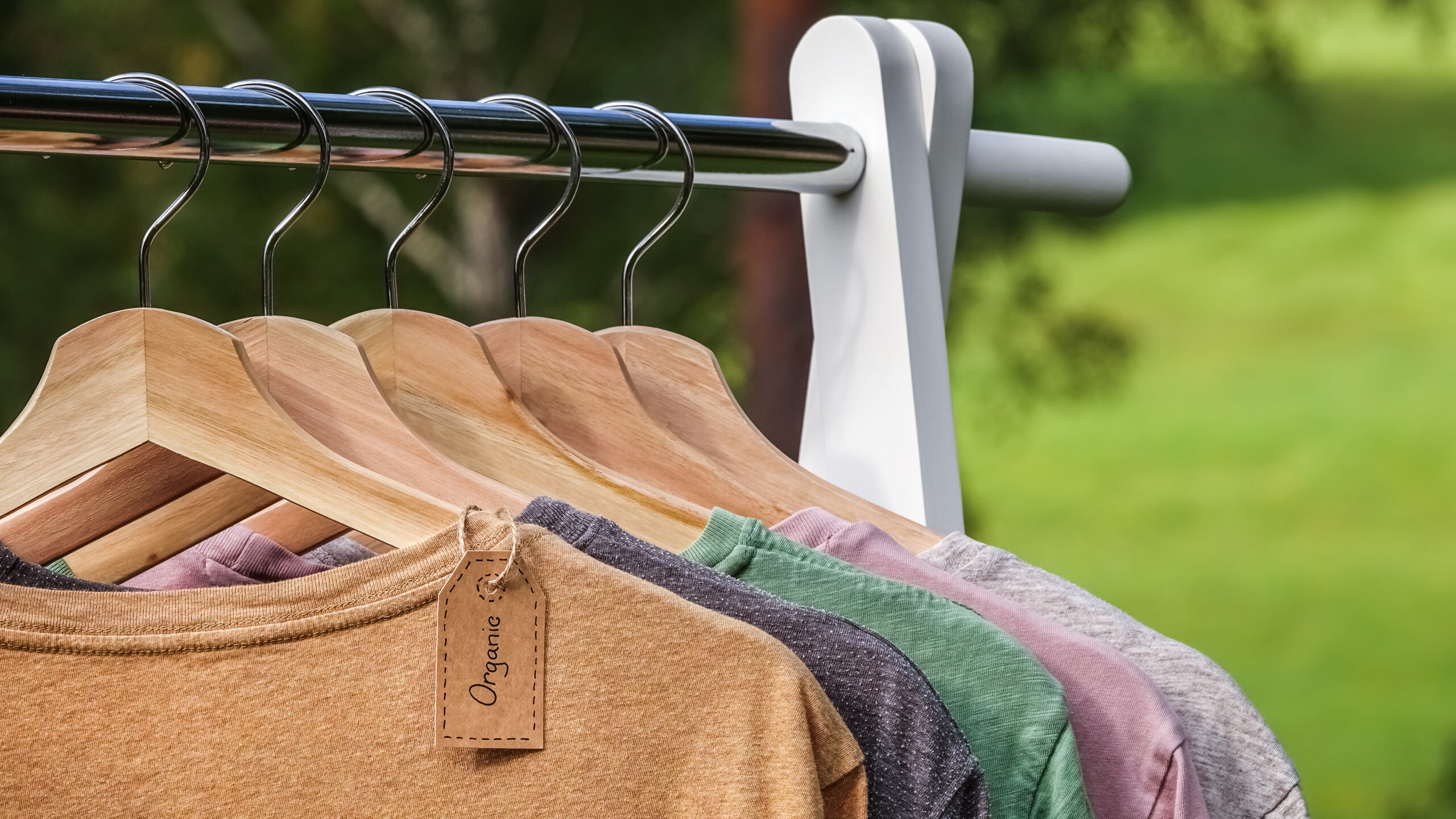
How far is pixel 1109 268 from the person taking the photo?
5.11 m

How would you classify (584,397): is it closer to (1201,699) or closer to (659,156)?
(659,156)

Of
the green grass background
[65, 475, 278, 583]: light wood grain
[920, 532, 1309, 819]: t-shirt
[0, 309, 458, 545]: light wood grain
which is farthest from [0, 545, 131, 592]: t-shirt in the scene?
the green grass background

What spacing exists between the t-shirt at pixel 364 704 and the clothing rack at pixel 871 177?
267mm

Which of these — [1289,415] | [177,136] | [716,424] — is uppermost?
[177,136]

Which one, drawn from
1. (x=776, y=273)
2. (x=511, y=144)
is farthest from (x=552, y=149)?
(x=776, y=273)

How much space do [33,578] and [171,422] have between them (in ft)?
0.26

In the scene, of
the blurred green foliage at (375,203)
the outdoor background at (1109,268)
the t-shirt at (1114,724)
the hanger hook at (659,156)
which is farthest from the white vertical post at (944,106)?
the blurred green foliage at (375,203)

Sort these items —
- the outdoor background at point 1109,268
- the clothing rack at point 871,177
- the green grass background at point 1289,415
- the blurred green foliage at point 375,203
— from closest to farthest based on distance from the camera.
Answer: the clothing rack at point 871,177 < the outdoor background at point 1109,268 < the blurred green foliage at point 375,203 < the green grass background at point 1289,415

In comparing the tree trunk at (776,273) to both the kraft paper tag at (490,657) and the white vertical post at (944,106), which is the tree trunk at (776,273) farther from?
the kraft paper tag at (490,657)

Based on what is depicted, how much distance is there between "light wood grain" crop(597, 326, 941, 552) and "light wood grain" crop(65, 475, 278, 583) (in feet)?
0.73

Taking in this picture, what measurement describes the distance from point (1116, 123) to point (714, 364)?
298 centimetres

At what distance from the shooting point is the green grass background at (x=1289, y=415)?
4.25m

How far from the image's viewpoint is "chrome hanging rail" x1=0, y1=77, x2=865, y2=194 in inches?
22.5

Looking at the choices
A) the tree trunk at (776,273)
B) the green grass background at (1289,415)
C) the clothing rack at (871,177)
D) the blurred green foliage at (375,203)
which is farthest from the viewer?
the green grass background at (1289,415)
